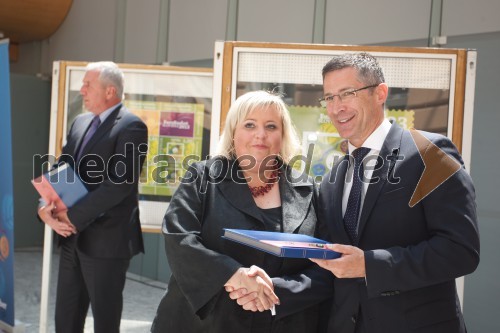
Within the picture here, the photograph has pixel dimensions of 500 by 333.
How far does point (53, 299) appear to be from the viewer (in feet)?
19.5

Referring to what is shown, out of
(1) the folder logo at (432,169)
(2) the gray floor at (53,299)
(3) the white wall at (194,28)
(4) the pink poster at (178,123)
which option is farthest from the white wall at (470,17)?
(2) the gray floor at (53,299)

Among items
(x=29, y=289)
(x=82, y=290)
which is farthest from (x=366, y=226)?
(x=29, y=289)

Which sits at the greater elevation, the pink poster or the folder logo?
the pink poster

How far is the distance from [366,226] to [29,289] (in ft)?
17.7

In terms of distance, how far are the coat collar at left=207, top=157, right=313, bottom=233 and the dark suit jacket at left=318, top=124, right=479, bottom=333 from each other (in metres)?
0.25

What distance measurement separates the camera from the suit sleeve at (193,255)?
202cm

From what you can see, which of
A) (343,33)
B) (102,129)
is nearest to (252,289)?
(102,129)

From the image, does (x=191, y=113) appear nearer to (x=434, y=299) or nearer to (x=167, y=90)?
(x=167, y=90)

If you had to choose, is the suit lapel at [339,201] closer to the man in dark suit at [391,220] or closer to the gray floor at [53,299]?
the man in dark suit at [391,220]

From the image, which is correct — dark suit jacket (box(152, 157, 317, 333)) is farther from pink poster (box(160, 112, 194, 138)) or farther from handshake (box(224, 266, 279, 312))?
pink poster (box(160, 112, 194, 138))

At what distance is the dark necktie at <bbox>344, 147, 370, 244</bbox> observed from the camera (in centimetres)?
194

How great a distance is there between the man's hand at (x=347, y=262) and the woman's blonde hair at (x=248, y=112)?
704 mm

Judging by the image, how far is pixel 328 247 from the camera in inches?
68.6

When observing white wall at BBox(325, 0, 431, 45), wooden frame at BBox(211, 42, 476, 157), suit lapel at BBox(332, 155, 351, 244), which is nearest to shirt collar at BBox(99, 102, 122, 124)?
wooden frame at BBox(211, 42, 476, 157)
